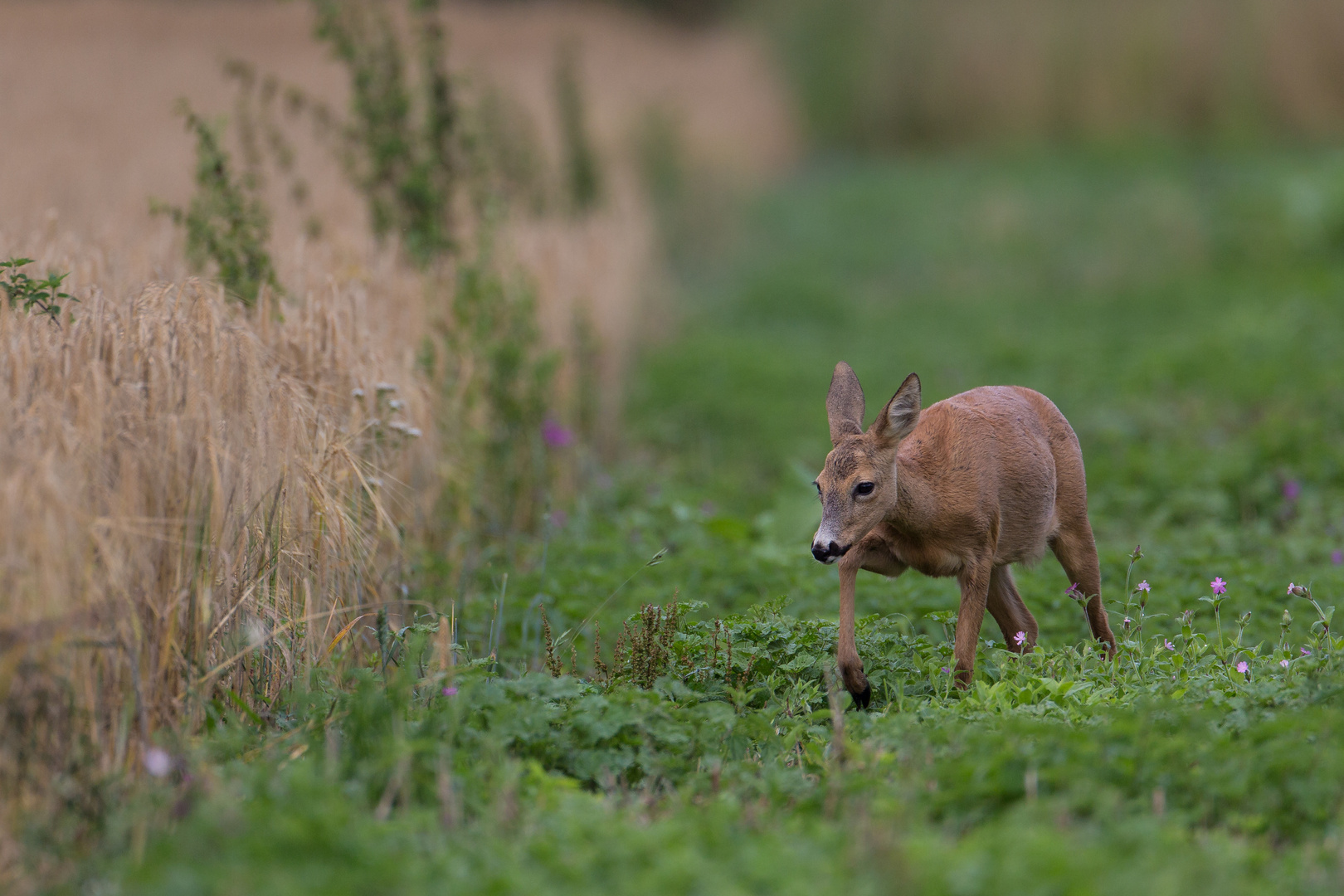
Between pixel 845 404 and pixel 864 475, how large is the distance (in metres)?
0.39

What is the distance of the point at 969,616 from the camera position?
4.46 meters

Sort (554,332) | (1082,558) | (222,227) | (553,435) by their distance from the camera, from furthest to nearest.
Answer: (554,332) → (553,435) → (222,227) → (1082,558)

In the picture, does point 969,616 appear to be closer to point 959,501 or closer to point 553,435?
point 959,501

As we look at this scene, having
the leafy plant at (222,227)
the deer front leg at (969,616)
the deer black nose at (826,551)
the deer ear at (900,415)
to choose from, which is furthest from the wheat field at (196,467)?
the deer front leg at (969,616)

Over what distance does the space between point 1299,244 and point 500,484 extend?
1104 cm

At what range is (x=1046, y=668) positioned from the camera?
14.5ft

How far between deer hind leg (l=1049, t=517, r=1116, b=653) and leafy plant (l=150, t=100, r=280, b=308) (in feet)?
11.2

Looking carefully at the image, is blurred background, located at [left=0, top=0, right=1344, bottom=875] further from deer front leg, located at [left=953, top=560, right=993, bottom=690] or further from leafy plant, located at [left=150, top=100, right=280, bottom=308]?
deer front leg, located at [left=953, top=560, right=993, bottom=690]

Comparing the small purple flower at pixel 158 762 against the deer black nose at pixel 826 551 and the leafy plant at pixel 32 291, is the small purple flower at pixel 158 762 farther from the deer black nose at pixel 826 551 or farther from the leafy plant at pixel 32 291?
the deer black nose at pixel 826 551

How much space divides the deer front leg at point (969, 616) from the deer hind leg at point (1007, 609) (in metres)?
0.57

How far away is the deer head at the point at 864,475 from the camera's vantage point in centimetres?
434

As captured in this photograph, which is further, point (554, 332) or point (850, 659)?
point (554, 332)

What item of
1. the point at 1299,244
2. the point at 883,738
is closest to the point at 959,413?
the point at 883,738

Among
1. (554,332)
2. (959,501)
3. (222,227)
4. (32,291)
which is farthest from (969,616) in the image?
(554,332)
